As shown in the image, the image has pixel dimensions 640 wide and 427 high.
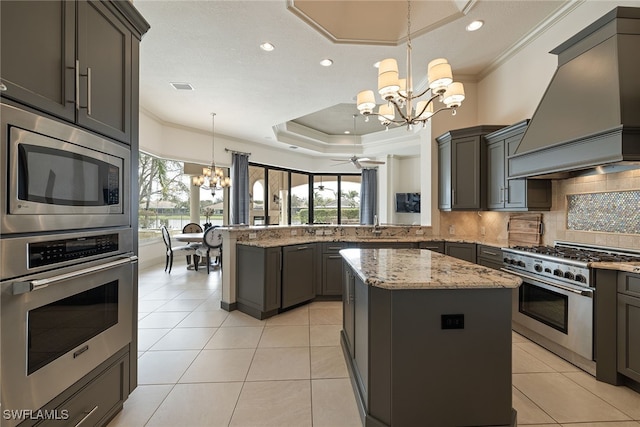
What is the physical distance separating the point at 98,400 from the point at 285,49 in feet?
12.1

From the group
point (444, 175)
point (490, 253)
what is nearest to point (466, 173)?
point (444, 175)

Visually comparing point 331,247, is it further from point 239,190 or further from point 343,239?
point 239,190

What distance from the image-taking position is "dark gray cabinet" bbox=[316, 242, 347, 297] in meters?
4.04

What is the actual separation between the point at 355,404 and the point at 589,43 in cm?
353

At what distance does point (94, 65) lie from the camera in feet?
4.81

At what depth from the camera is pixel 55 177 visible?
4.14 ft

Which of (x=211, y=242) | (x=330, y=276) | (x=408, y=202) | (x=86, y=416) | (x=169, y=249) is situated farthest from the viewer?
(x=408, y=202)

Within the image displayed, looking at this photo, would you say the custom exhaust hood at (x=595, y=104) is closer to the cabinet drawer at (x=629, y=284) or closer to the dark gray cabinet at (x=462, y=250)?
the cabinet drawer at (x=629, y=284)

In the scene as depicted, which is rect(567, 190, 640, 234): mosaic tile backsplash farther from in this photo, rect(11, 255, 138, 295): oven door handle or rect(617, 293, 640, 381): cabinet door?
rect(11, 255, 138, 295): oven door handle

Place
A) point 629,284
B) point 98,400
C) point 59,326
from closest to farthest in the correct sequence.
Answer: point 59,326, point 98,400, point 629,284

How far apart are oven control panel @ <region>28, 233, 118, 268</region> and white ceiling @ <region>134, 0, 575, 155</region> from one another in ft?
8.03

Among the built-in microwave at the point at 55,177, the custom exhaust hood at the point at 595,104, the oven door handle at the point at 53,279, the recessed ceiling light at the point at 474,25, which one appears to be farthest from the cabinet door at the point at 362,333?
the recessed ceiling light at the point at 474,25

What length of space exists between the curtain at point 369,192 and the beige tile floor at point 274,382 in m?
5.94

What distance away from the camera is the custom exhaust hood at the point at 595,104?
2004mm
